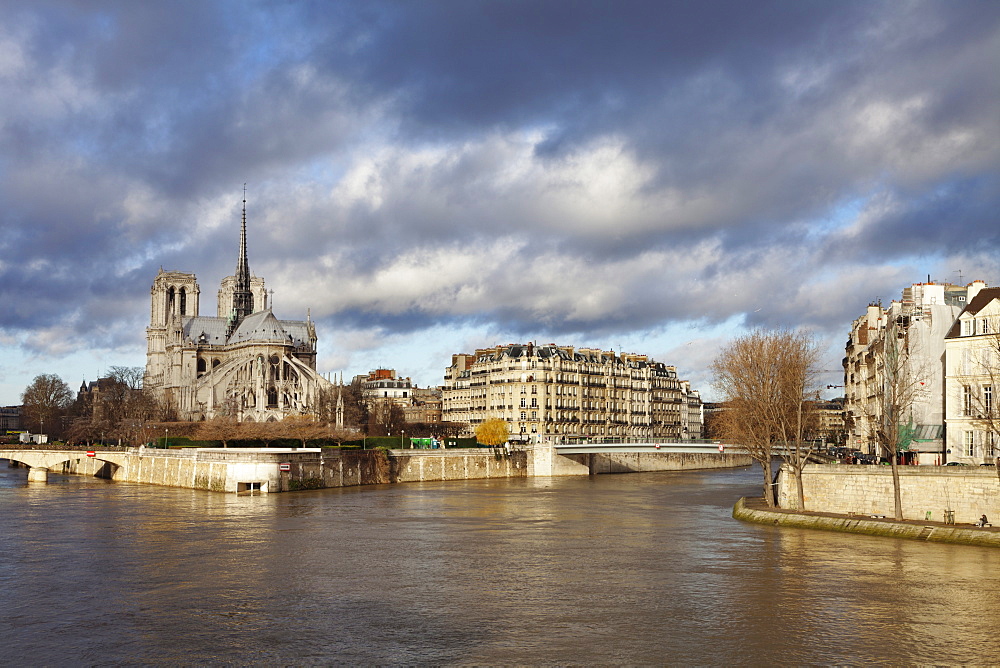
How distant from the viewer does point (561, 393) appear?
11981cm

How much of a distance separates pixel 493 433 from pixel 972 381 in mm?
66869

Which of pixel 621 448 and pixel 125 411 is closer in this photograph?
pixel 621 448

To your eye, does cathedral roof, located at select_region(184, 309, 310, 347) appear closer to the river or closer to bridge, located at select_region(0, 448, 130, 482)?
bridge, located at select_region(0, 448, 130, 482)

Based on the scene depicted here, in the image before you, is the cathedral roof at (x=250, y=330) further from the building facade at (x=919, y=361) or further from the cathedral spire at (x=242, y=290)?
the building facade at (x=919, y=361)

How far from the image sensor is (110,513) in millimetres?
51500

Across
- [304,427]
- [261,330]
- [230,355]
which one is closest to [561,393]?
[304,427]

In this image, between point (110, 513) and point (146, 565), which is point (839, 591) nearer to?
point (146, 565)

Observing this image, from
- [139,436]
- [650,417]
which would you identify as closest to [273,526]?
[139,436]

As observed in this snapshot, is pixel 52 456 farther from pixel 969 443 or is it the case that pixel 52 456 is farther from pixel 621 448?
pixel 969 443

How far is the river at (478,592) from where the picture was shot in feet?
73.3

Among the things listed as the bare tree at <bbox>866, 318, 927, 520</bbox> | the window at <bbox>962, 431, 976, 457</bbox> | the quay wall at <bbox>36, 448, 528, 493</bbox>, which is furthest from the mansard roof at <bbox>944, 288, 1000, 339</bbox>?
the quay wall at <bbox>36, 448, 528, 493</bbox>

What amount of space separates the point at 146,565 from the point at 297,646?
43.3ft

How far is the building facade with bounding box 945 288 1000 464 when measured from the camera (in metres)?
40.8

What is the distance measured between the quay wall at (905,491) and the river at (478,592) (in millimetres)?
2650
